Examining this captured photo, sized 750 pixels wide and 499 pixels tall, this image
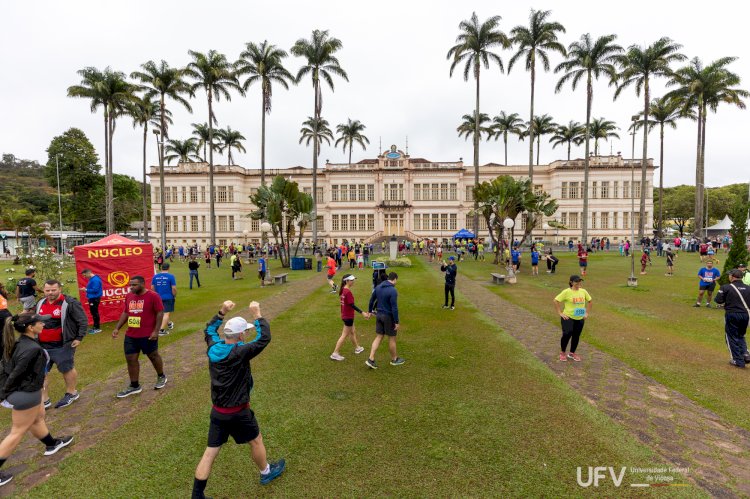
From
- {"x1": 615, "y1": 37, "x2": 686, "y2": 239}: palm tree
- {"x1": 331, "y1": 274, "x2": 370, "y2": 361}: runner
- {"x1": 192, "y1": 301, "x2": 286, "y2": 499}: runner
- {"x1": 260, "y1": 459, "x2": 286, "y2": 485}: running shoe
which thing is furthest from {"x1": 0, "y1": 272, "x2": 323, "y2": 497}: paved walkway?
{"x1": 615, "y1": 37, "x2": 686, "y2": 239}: palm tree

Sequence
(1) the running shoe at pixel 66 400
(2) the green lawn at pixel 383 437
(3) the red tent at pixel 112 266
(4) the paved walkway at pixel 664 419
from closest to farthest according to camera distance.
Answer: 1. (2) the green lawn at pixel 383 437
2. (4) the paved walkway at pixel 664 419
3. (1) the running shoe at pixel 66 400
4. (3) the red tent at pixel 112 266

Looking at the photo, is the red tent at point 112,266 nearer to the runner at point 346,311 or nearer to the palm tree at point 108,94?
the runner at point 346,311

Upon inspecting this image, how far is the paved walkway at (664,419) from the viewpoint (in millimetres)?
3627

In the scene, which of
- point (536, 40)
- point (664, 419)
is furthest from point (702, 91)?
point (664, 419)

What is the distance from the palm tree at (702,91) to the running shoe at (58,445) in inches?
1767

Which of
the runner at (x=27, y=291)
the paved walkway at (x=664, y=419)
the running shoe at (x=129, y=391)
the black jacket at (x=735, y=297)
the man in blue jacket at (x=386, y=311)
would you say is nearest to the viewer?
the paved walkway at (x=664, y=419)

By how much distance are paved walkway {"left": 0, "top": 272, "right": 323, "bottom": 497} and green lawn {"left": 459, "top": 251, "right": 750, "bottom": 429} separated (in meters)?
8.40

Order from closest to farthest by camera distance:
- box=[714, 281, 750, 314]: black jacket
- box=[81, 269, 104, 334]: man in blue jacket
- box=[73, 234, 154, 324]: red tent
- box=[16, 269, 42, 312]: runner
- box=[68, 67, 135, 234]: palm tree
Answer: box=[714, 281, 750, 314]: black jacket → box=[16, 269, 42, 312]: runner → box=[81, 269, 104, 334]: man in blue jacket → box=[73, 234, 154, 324]: red tent → box=[68, 67, 135, 234]: palm tree

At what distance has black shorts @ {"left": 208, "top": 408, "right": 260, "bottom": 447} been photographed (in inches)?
124

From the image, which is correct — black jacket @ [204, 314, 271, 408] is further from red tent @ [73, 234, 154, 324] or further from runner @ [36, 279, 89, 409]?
red tent @ [73, 234, 154, 324]

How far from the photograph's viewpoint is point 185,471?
3.70 m

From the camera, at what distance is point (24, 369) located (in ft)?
11.5

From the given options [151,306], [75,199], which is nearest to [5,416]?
[151,306]

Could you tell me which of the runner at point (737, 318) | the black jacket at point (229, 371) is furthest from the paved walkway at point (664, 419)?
the black jacket at point (229, 371)
